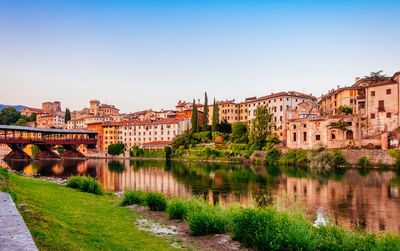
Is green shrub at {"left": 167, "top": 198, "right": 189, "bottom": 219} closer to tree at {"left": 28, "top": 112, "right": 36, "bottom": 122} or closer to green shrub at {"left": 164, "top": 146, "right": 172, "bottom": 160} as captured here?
green shrub at {"left": 164, "top": 146, "right": 172, "bottom": 160}

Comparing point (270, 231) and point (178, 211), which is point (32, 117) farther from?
point (270, 231)

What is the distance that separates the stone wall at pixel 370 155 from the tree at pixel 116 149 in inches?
2305

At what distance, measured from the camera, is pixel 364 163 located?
42.6 m

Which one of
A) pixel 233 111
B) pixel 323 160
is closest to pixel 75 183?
pixel 323 160

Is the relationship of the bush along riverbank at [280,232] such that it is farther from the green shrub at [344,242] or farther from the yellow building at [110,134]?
the yellow building at [110,134]

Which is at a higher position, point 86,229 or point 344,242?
point 86,229

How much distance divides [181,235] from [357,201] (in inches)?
610

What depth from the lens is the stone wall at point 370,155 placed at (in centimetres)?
4092

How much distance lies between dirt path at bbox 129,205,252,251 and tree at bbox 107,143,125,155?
70.3m

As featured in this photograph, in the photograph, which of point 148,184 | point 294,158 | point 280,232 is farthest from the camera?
point 294,158

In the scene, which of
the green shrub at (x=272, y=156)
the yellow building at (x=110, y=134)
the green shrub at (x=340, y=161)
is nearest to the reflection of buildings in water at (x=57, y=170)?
the green shrub at (x=272, y=156)

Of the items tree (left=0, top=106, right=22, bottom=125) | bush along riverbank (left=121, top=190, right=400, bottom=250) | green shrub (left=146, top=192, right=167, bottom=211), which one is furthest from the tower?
bush along riverbank (left=121, top=190, right=400, bottom=250)

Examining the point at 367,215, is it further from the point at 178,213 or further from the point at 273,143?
the point at 273,143

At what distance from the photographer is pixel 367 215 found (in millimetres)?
15680
